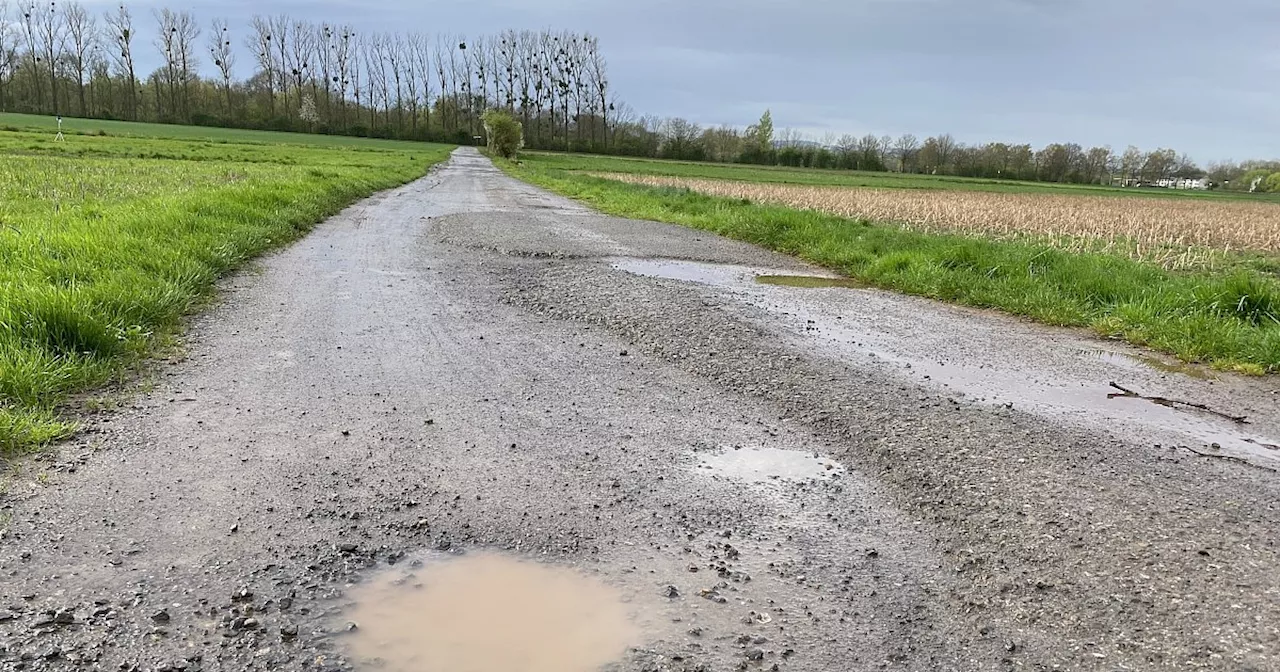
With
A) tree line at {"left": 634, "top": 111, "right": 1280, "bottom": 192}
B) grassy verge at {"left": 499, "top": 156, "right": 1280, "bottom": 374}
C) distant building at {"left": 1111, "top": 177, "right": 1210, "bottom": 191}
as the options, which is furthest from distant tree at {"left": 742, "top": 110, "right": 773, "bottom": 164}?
grassy verge at {"left": 499, "top": 156, "right": 1280, "bottom": 374}

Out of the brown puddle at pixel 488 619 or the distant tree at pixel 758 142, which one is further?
the distant tree at pixel 758 142

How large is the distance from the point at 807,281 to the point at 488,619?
24.6 ft

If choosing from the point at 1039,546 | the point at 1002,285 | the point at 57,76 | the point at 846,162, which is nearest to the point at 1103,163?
the point at 846,162

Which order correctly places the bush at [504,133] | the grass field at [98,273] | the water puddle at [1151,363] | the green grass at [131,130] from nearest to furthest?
1. the grass field at [98,273]
2. the water puddle at [1151,363]
3. the green grass at [131,130]
4. the bush at [504,133]

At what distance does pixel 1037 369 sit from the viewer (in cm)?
555

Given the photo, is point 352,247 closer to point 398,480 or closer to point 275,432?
point 275,432

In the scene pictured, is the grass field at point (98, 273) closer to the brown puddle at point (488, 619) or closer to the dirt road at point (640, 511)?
the dirt road at point (640, 511)

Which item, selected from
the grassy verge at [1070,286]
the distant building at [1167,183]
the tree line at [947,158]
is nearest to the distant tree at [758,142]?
the tree line at [947,158]

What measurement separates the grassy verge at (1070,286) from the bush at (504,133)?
49.9 m

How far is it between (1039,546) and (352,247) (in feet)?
30.6

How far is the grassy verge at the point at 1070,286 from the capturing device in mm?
6246

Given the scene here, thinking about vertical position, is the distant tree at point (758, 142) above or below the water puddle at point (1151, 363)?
above

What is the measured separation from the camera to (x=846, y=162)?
9338cm

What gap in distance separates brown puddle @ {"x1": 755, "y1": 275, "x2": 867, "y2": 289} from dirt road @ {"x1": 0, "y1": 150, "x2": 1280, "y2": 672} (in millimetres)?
3055
